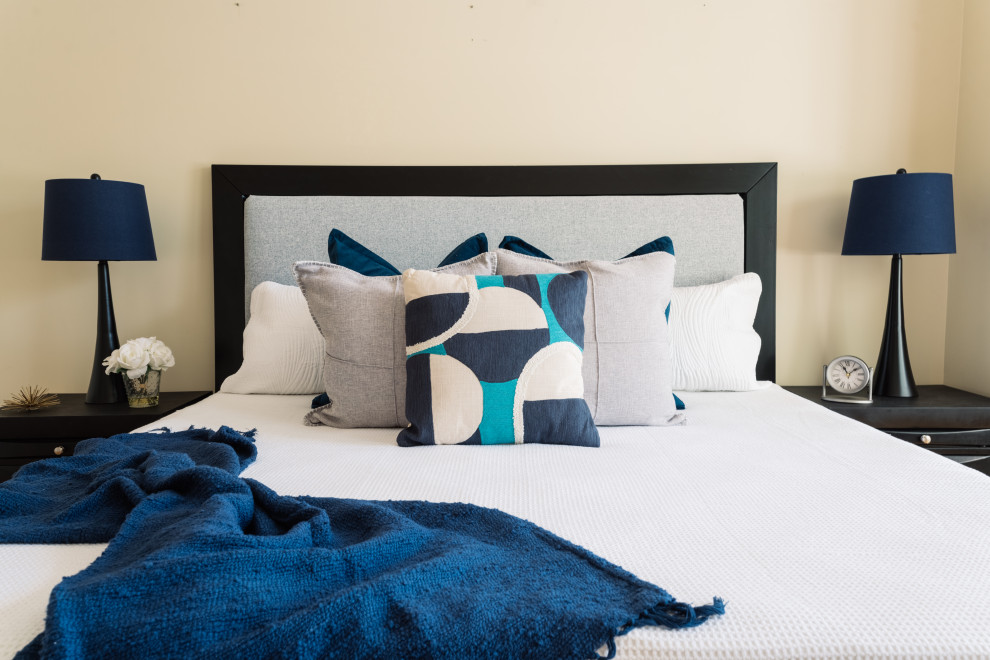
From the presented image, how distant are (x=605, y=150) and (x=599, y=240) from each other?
1.24ft

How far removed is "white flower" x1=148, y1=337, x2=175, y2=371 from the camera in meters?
2.18

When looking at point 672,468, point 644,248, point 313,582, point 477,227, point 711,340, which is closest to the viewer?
point 313,582

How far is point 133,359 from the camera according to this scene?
213 centimetres

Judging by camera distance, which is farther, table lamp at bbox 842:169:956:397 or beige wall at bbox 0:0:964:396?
beige wall at bbox 0:0:964:396

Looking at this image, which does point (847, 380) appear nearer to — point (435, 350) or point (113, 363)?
point (435, 350)

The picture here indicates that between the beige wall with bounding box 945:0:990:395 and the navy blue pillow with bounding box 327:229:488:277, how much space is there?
182 cm

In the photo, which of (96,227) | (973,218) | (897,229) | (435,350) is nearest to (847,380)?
(897,229)

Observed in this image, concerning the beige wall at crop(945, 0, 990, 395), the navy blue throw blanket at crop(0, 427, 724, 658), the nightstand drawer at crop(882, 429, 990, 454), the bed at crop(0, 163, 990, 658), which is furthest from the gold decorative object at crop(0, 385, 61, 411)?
the beige wall at crop(945, 0, 990, 395)

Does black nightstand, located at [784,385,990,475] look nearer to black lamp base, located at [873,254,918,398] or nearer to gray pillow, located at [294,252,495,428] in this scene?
black lamp base, located at [873,254,918,398]

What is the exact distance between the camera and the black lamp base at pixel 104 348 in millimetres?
2238

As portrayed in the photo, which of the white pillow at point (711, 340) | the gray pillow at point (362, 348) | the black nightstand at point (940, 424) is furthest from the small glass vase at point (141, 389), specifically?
the black nightstand at point (940, 424)

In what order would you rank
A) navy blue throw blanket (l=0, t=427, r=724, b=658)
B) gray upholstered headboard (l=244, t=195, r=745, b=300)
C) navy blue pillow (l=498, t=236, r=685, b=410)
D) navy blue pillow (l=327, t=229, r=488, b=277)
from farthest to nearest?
gray upholstered headboard (l=244, t=195, r=745, b=300) < navy blue pillow (l=327, t=229, r=488, b=277) < navy blue pillow (l=498, t=236, r=685, b=410) < navy blue throw blanket (l=0, t=427, r=724, b=658)

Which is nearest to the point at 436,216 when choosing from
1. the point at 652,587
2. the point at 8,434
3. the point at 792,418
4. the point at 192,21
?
the point at 192,21

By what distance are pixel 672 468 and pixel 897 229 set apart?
4.70ft
